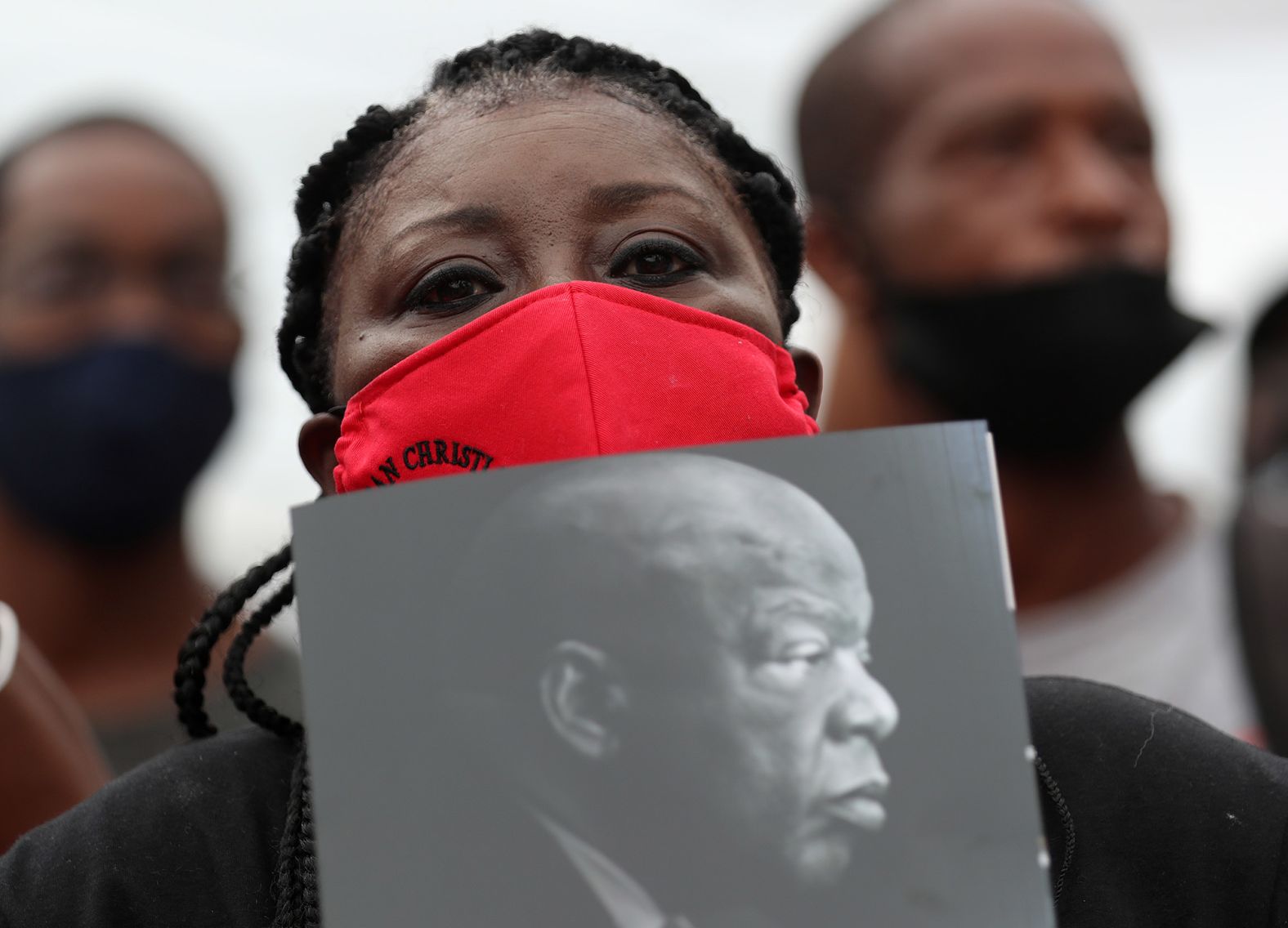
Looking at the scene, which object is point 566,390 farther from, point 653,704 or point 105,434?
point 105,434

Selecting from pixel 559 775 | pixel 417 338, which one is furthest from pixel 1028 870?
pixel 417 338

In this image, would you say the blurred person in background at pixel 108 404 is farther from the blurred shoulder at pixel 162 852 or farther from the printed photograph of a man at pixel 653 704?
the printed photograph of a man at pixel 653 704

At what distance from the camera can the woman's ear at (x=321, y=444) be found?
80.6 inches

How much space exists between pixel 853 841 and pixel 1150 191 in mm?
3205

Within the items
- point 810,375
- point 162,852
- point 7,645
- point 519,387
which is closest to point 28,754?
point 7,645

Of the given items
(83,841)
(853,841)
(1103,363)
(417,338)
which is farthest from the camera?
(1103,363)

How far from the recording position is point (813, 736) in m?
1.34

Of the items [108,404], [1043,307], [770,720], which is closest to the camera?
[770,720]

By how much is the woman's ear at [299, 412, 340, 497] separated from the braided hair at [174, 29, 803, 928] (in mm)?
91

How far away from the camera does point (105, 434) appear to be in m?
4.53

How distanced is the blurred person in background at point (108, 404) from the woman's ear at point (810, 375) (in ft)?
8.76

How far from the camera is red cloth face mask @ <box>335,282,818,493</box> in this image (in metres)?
1.68

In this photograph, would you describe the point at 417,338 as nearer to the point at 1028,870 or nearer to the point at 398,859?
the point at 398,859

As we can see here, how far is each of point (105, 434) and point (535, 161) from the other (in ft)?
9.54
